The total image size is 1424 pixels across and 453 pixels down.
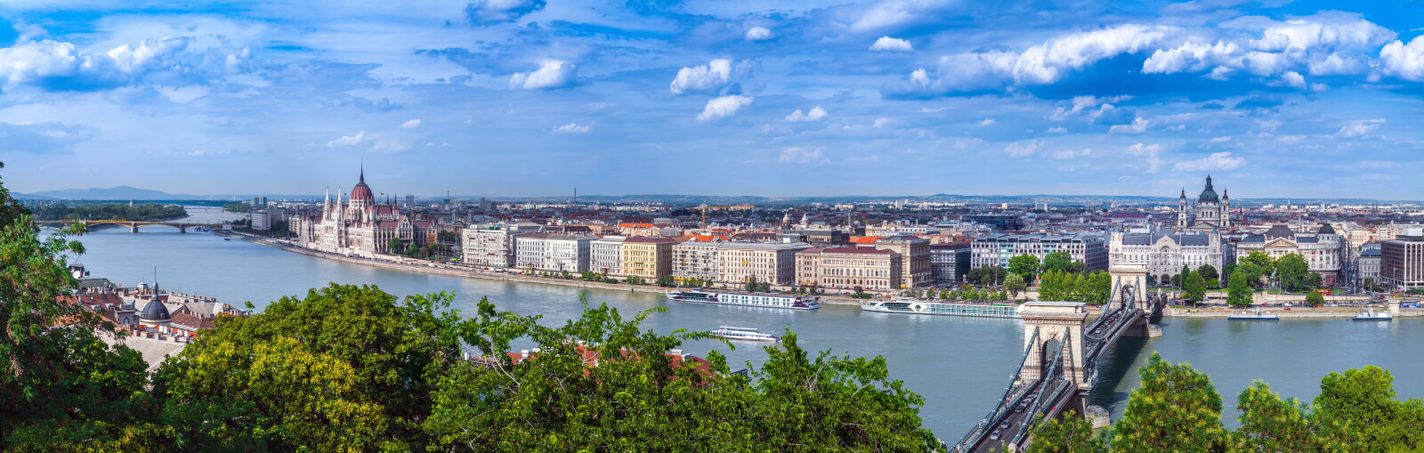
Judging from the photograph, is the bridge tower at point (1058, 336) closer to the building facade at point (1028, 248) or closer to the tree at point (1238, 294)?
the tree at point (1238, 294)

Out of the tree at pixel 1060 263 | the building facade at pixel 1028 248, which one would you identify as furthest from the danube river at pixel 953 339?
the building facade at pixel 1028 248

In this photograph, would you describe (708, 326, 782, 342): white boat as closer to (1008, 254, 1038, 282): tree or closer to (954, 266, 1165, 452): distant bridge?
(954, 266, 1165, 452): distant bridge

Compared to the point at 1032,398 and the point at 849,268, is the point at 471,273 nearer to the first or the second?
the point at 849,268

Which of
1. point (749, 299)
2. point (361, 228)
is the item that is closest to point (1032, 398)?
point (749, 299)

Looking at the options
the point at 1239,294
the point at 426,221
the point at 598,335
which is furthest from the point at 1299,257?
the point at 426,221

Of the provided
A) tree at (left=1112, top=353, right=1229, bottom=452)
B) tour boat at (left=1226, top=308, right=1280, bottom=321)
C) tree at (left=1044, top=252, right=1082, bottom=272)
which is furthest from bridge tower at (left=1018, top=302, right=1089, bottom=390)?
tree at (left=1044, top=252, right=1082, bottom=272)

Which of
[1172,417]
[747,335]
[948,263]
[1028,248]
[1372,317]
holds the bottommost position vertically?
[1372,317]
